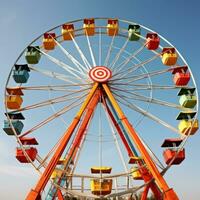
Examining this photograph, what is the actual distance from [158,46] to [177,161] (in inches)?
287

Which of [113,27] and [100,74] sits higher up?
[113,27]

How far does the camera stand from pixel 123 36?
2003cm

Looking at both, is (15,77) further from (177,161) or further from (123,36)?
(177,161)

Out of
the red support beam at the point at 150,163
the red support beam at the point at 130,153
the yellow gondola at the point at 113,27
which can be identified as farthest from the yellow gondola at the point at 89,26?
the red support beam at the point at 150,163

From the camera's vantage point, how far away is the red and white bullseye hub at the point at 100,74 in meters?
16.5

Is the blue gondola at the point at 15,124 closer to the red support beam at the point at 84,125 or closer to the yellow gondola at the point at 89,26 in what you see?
the red support beam at the point at 84,125

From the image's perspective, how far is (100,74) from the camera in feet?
54.9

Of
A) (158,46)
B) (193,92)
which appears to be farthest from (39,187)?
(158,46)

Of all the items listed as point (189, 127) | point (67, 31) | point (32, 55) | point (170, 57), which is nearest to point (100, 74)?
point (170, 57)

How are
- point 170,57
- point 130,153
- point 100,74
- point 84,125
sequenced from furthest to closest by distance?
point 170,57 → point 100,74 → point 130,153 → point 84,125

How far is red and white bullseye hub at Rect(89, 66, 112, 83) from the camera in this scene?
16484mm

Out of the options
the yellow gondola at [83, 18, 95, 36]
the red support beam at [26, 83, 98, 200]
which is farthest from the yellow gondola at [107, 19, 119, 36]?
the red support beam at [26, 83, 98, 200]

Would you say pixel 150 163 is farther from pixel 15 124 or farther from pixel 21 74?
pixel 21 74

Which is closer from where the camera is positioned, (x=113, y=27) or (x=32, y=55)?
(x=32, y=55)
